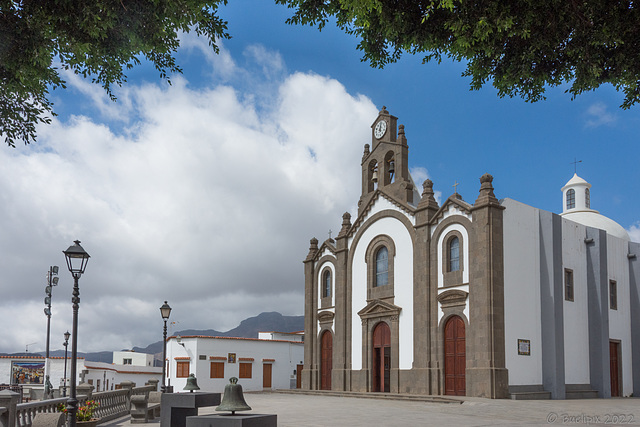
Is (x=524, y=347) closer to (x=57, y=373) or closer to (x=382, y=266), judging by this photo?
(x=382, y=266)

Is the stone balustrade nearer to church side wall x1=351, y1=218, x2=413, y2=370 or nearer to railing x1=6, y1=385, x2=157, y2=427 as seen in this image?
railing x1=6, y1=385, x2=157, y2=427

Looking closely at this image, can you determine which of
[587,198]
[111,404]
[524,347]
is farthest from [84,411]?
[587,198]

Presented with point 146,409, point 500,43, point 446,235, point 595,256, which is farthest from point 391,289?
point 500,43

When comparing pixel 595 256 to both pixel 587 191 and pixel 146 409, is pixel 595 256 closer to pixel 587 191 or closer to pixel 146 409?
pixel 587 191

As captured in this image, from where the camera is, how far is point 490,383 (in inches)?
1001

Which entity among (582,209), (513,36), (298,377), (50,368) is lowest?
(50,368)

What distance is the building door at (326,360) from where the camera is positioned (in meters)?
35.6

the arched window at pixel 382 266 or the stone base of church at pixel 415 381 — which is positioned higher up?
the arched window at pixel 382 266

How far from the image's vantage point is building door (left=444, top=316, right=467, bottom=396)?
89.4 ft

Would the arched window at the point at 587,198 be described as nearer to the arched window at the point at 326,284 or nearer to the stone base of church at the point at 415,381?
the arched window at the point at 326,284

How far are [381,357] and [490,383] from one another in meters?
7.31

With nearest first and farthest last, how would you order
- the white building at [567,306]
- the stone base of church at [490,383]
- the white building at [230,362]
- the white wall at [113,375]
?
the stone base of church at [490,383] → the white building at [567,306] → the white building at [230,362] → the white wall at [113,375]

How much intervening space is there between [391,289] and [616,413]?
45.1 ft

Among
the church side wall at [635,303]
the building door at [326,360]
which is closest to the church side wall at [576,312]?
the church side wall at [635,303]
